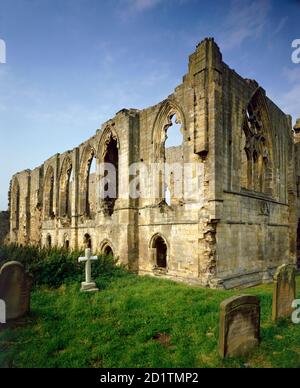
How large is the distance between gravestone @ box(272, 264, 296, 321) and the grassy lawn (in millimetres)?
305

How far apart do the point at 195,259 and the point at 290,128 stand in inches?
452

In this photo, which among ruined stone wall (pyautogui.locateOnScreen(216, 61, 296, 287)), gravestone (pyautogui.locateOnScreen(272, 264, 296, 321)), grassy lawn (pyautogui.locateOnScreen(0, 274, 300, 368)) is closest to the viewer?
grassy lawn (pyautogui.locateOnScreen(0, 274, 300, 368))

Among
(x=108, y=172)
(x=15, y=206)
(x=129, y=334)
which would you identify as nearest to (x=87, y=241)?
(x=108, y=172)

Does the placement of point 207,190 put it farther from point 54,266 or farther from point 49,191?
point 49,191

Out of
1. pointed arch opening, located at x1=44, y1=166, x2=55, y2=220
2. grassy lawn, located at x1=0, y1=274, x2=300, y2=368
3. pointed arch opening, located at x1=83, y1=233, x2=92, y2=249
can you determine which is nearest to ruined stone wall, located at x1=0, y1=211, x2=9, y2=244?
pointed arch opening, located at x1=44, y1=166, x2=55, y2=220

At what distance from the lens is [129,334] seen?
5531mm

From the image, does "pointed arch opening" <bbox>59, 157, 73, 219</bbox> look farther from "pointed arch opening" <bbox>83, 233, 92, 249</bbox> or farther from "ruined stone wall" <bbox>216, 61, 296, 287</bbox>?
"ruined stone wall" <bbox>216, 61, 296, 287</bbox>

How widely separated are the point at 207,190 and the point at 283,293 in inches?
179

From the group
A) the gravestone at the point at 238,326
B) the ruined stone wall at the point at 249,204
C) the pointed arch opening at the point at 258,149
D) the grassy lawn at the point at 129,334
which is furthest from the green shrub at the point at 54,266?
the pointed arch opening at the point at 258,149

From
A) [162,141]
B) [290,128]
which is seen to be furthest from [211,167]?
[290,128]

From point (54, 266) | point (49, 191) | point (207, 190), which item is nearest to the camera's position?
point (54, 266)

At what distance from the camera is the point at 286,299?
657cm

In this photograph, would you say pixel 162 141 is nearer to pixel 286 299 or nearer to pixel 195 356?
pixel 286 299

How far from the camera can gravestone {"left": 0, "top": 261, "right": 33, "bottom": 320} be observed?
235 inches
